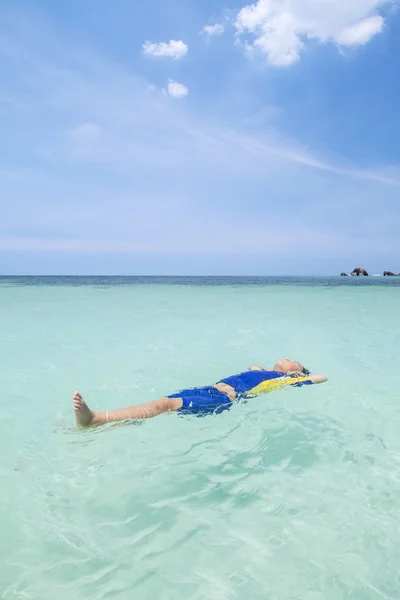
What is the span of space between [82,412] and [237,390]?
209 cm

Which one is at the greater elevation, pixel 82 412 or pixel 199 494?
pixel 82 412

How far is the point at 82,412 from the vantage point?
4.16 meters

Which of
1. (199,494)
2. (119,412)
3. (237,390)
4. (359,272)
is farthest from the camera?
(359,272)

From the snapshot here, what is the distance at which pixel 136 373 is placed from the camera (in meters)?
7.15

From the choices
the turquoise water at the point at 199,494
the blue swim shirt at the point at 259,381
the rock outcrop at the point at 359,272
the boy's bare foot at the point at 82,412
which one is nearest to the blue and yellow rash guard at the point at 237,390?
the blue swim shirt at the point at 259,381

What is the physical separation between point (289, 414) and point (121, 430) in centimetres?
206

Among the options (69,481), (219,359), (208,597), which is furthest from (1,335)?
(208,597)

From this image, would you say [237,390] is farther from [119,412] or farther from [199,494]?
[199,494]

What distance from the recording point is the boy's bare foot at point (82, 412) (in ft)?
13.4

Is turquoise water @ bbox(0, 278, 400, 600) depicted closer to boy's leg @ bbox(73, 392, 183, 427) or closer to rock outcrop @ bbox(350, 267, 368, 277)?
boy's leg @ bbox(73, 392, 183, 427)

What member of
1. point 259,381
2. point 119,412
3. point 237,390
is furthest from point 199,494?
point 259,381

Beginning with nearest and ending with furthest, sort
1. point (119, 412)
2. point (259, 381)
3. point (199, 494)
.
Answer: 1. point (199, 494)
2. point (119, 412)
3. point (259, 381)

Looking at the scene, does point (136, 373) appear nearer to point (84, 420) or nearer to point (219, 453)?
point (84, 420)

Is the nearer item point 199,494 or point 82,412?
point 199,494
